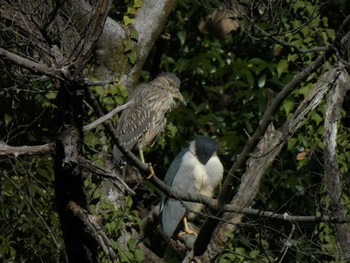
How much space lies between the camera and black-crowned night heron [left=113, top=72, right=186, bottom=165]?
22.2 ft

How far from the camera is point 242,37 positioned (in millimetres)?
8750

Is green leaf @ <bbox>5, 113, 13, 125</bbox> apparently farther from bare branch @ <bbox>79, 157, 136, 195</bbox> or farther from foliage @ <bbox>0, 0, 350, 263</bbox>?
A: bare branch @ <bbox>79, 157, 136, 195</bbox>

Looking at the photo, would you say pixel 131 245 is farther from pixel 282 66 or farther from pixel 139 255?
pixel 282 66

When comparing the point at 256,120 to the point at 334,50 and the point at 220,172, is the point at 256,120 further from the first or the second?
the point at 334,50

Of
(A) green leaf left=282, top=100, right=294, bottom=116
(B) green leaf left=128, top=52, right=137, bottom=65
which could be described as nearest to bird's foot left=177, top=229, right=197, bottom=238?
(A) green leaf left=282, top=100, right=294, bottom=116

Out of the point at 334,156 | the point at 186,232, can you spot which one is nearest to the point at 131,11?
the point at 186,232

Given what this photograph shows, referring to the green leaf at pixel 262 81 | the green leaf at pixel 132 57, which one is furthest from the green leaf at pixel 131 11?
the green leaf at pixel 262 81

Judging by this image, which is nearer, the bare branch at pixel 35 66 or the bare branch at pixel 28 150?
the bare branch at pixel 35 66

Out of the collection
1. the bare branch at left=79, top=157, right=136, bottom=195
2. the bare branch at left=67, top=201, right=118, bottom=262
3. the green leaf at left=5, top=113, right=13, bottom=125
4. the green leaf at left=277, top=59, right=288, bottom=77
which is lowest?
the green leaf at left=5, top=113, right=13, bottom=125

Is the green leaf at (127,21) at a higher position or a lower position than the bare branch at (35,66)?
lower

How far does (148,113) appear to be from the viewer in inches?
270

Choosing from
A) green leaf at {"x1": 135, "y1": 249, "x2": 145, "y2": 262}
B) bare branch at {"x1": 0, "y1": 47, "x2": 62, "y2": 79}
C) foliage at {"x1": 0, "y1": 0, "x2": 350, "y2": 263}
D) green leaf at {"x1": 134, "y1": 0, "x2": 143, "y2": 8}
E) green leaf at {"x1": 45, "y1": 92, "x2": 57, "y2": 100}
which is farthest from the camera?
green leaf at {"x1": 134, "y1": 0, "x2": 143, "y2": 8}

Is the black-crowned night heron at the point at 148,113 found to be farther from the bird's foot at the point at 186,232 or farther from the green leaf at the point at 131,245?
the green leaf at the point at 131,245

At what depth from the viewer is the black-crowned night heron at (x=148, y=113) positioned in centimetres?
677
